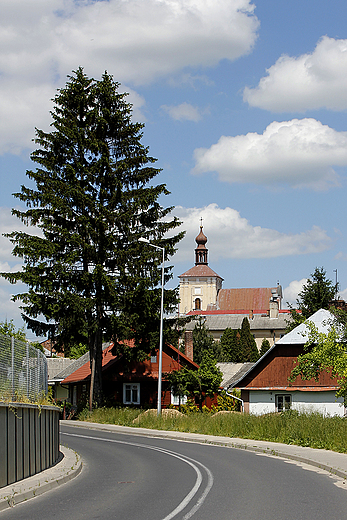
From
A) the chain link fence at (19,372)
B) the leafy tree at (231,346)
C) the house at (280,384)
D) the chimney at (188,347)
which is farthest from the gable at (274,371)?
the leafy tree at (231,346)

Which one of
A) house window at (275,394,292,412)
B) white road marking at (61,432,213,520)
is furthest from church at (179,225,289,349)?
white road marking at (61,432,213,520)

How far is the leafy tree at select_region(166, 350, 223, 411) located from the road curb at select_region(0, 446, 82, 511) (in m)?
25.1

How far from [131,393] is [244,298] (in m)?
109

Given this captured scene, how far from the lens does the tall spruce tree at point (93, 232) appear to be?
36.2 metres

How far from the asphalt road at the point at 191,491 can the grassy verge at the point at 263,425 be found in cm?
286

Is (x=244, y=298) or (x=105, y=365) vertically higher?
(x=244, y=298)

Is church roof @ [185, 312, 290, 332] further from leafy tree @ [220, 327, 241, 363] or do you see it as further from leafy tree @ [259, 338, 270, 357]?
leafy tree @ [220, 327, 241, 363]

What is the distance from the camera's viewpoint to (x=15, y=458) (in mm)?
12469

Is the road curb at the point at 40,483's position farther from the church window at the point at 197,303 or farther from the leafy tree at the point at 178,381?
the church window at the point at 197,303

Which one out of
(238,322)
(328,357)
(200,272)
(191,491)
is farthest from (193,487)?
(200,272)

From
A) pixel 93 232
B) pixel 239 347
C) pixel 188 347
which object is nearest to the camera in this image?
pixel 93 232

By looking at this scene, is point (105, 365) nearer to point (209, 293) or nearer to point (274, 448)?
point (274, 448)

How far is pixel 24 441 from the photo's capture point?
13.2 metres

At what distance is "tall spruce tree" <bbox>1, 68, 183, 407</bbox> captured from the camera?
3616 cm
